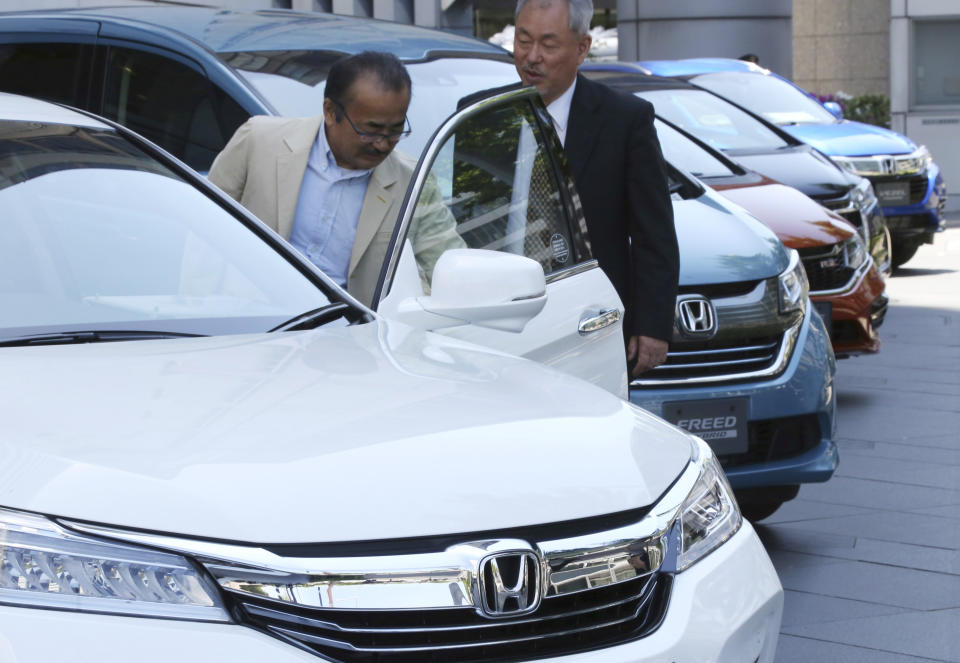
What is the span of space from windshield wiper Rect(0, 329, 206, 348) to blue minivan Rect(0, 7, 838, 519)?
80.5 inches

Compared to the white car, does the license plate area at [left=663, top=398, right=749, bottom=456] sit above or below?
below

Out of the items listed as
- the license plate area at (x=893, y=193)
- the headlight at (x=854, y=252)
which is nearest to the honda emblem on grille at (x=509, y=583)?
the headlight at (x=854, y=252)

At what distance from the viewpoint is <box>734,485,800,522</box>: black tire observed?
18.8 ft

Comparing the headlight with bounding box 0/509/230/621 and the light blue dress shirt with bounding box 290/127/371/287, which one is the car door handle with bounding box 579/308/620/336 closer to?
the light blue dress shirt with bounding box 290/127/371/287

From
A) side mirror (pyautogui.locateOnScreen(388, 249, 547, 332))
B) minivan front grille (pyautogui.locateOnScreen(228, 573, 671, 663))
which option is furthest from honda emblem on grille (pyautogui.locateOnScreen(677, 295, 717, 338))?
minivan front grille (pyautogui.locateOnScreen(228, 573, 671, 663))

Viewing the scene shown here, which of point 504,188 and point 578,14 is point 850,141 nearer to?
point 578,14

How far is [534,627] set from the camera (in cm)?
232

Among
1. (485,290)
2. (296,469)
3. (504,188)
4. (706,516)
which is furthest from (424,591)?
(504,188)

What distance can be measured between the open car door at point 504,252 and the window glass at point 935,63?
2273cm

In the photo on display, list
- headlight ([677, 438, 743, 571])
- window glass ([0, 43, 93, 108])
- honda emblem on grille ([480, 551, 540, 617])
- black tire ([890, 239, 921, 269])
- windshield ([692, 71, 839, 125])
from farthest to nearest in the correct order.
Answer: black tire ([890, 239, 921, 269]) → windshield ([692, 71, 839, 125]) → window glass ([0, 43, 93, 108]) → headlight ([677, 438, 743, 571]) → honda emblem on grille ([480, 551, 540, 617])

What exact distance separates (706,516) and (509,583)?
566mm

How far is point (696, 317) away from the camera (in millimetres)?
5453

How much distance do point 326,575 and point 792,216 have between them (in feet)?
18.9

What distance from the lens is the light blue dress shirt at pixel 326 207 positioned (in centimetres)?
398
